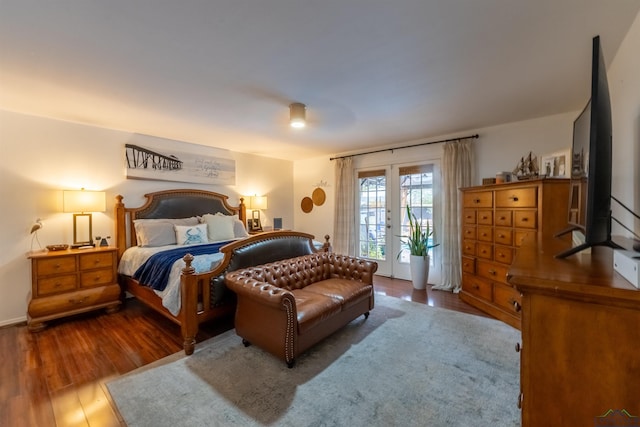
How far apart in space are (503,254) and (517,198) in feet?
2.13

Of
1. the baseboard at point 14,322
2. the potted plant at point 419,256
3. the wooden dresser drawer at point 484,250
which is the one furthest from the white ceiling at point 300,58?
the baseboard at point 14,322

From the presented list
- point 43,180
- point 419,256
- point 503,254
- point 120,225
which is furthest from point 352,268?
point 43,180

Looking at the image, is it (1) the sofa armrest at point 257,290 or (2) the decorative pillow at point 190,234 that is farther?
(2) the decorative pillow at point 190,234

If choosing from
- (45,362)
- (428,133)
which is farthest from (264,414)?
(428,133)

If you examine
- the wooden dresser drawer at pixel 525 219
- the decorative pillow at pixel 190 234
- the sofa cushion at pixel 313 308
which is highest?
the wooden dresser drawer at pixel 525 219

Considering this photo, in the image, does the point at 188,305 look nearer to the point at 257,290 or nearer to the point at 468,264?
the point at 257,290

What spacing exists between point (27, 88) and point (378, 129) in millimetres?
3753

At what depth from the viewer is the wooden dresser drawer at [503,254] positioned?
3.02 meters

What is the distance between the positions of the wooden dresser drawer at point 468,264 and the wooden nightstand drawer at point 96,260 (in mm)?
4548

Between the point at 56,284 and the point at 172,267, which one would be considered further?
the point at 56,284

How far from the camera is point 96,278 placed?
3.25 metres

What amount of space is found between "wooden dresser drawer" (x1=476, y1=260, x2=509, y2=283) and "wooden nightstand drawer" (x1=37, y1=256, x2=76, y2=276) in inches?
190

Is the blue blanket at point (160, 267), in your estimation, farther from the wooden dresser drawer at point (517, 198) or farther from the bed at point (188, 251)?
the wooden dresser drawer at point (517, 198)

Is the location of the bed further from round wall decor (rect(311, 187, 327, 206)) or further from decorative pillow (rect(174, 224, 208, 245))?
round wall decor (rect(311, 187, 327, 206))
